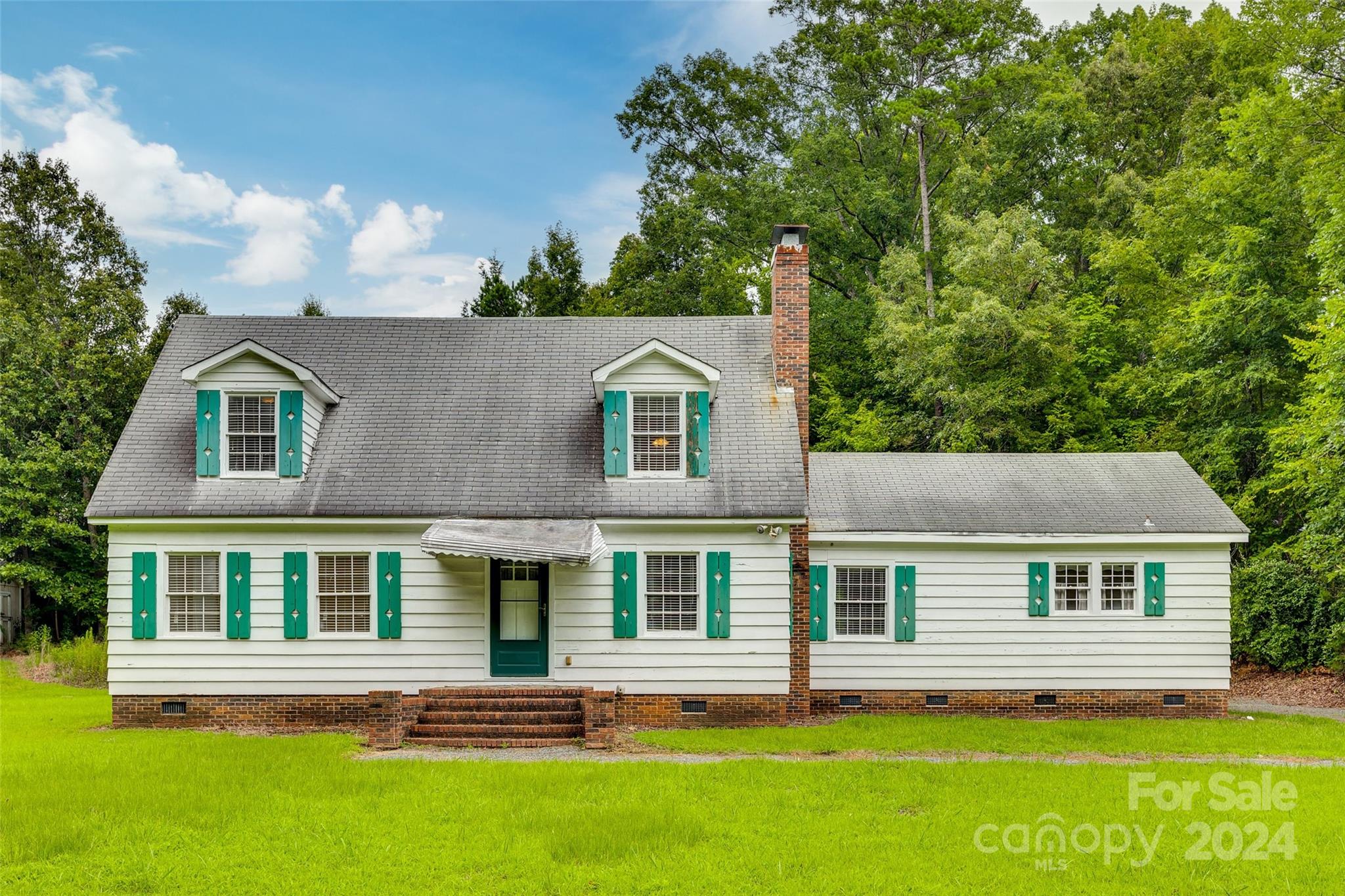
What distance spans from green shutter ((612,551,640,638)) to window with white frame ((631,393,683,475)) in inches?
64.1

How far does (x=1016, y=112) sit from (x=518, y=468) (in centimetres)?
2482

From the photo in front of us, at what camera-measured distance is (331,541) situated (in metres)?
14.5

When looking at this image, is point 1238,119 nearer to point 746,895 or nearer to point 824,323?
point 824,323

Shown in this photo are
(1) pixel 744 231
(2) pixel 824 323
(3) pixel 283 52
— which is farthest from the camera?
(1) pixel 744 231

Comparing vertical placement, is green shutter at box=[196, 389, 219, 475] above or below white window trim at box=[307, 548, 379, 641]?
above

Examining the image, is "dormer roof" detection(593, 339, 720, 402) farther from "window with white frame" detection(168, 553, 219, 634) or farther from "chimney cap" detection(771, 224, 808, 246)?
"window with white frame" detection(168, 553, 219, 634)

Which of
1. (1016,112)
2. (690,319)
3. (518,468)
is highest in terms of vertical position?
(1016,112)

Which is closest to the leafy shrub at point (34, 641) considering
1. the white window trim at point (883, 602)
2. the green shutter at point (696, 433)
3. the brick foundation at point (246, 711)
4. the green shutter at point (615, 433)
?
the brick foundation at point (246, 711)

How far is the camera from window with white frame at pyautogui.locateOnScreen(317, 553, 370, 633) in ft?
47.4

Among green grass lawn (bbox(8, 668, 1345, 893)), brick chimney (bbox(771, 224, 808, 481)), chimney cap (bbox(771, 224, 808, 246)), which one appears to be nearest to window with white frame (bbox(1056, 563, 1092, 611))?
brick chimney (bbox(771, 224, 808, 481))

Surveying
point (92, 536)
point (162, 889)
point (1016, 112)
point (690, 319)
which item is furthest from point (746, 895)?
point (1016, 112)

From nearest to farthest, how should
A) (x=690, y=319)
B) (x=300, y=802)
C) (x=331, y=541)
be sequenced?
1. (x=300, y=802)
2. (x=331, y=541)
3. (x=690, y=319)

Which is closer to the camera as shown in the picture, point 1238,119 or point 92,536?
point 1238,119

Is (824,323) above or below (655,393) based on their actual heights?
above
